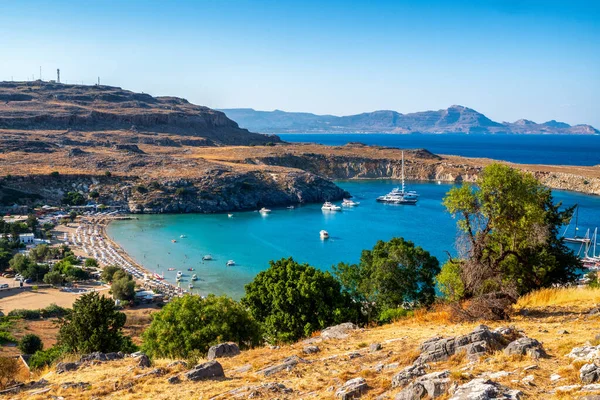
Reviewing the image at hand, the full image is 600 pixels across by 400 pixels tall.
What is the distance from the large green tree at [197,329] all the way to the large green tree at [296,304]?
182 cm

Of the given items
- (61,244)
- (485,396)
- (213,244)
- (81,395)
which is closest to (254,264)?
(213,244)

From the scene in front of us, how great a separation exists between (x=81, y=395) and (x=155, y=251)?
51.1 metres

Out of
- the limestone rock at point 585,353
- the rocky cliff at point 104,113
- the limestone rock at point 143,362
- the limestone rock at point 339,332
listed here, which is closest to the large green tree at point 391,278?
the limestone rock at point 339,332

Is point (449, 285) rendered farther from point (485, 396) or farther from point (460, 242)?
point (485, 396)

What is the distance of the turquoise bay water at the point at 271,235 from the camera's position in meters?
54.7

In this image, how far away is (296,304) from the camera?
75.3ft

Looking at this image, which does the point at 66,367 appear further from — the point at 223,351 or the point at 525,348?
the point at 525,348

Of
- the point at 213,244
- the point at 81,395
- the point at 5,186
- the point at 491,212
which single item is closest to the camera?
the point at 81,395

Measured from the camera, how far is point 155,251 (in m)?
61.4

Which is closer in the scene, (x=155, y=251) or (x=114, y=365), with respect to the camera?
(x=114, y=365)

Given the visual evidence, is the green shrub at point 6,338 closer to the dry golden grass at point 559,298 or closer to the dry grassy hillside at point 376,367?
the dry grassy hillside at point 376,367

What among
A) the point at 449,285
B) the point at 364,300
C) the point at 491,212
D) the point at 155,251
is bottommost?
the point at 155,251

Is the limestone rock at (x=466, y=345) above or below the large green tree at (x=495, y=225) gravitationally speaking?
below

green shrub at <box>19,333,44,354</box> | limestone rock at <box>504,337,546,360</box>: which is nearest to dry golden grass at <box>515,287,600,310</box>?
limestone rock at <box>504,337,546,360</box>
